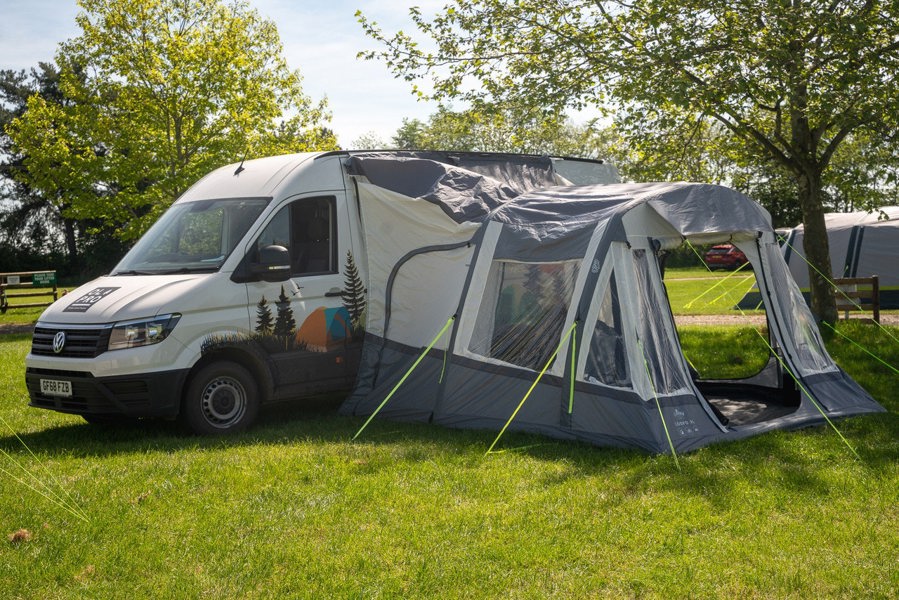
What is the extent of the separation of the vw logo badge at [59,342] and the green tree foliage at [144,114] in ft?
46.0

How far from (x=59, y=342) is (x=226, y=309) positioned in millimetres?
1404

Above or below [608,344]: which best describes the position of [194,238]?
above

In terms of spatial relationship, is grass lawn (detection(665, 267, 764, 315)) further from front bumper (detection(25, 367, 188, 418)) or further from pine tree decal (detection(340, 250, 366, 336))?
front bumper (detection(25, 367, 188, 418))

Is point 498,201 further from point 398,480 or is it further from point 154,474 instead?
point 154,474

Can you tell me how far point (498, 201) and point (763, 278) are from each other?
2590 mm

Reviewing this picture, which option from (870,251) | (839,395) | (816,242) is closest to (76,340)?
(839,395)

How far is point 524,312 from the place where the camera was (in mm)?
7930

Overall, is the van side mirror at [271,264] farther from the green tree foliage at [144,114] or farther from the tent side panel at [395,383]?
the green tree foliage at [144,114]

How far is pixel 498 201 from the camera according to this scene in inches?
348

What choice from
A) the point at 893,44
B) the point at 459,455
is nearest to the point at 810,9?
the point at 893,44

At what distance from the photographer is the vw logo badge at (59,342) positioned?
7.65m

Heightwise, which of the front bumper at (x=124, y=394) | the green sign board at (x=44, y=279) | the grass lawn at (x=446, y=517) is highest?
the green sign board at (x=44, y=279)

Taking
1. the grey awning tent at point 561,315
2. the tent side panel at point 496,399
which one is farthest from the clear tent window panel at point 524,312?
the tent side panel at point 496,399

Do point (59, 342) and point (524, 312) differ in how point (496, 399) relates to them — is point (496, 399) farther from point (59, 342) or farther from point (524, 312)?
point (59, 342)
